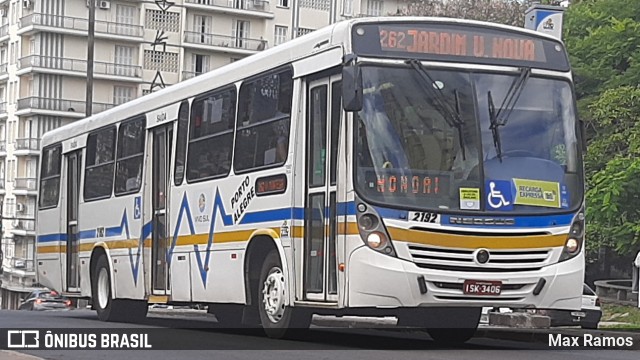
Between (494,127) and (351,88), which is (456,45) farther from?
(351,88)

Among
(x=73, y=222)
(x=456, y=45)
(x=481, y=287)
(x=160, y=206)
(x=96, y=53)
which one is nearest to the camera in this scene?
(x=481, y=287)

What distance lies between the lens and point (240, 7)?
307ft

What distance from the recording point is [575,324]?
2483 centimetres

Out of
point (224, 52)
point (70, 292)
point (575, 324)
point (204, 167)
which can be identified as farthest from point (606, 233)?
point (224, 52)

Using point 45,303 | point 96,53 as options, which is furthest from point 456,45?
point 96,53

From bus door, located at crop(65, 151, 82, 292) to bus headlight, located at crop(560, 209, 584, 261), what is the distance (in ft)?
38.6

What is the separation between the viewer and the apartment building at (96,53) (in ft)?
289

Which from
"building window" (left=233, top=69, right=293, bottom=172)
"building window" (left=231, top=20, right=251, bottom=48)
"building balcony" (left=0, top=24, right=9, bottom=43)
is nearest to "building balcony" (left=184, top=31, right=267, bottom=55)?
"building window" (left=231, top=20, right=251, bottom=48)

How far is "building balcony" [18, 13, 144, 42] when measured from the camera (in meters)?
87.2

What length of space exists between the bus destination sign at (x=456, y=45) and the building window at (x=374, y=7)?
80605 mm

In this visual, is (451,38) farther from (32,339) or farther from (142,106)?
(142,106)

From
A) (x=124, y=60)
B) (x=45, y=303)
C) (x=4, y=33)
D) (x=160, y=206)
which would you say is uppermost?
(x=4, y=33)

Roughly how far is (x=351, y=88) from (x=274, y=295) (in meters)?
2.90

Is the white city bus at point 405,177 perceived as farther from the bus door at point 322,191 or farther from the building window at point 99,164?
the building window at point 99,164
